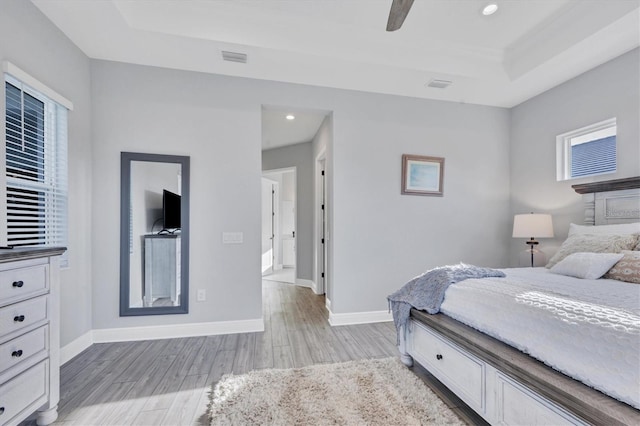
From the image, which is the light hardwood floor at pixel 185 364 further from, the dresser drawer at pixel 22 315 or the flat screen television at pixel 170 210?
the flat screen television at pixel 170 210

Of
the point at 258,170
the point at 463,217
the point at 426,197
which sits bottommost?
the point at 463,217

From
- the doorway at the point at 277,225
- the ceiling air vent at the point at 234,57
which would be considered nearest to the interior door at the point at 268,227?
the doorway at the point at 277,225

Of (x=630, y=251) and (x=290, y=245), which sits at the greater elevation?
(x=630, y=251)

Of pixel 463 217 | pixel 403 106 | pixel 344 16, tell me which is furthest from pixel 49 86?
pixel 463 217

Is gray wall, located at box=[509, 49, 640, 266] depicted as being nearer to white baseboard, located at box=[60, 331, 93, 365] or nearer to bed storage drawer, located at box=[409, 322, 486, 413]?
bed storage drawer, located at box=[409, 322, 486, 413]

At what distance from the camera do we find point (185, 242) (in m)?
2.97

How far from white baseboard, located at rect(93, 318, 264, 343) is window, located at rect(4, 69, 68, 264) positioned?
0.86 metres

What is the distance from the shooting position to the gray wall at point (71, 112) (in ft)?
6.67

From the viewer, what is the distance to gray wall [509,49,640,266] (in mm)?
2697

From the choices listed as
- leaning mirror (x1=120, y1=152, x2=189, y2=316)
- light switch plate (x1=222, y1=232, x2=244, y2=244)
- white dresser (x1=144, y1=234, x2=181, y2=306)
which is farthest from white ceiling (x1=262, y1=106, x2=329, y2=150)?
white dresser (x1=144, y1=234, x2=181, y2=306)

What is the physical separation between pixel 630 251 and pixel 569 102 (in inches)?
76.5

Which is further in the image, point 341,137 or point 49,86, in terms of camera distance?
point 341,137

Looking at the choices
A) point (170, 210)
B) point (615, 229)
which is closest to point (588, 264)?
point (615, 229)

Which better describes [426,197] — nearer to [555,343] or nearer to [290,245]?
[555,343]
